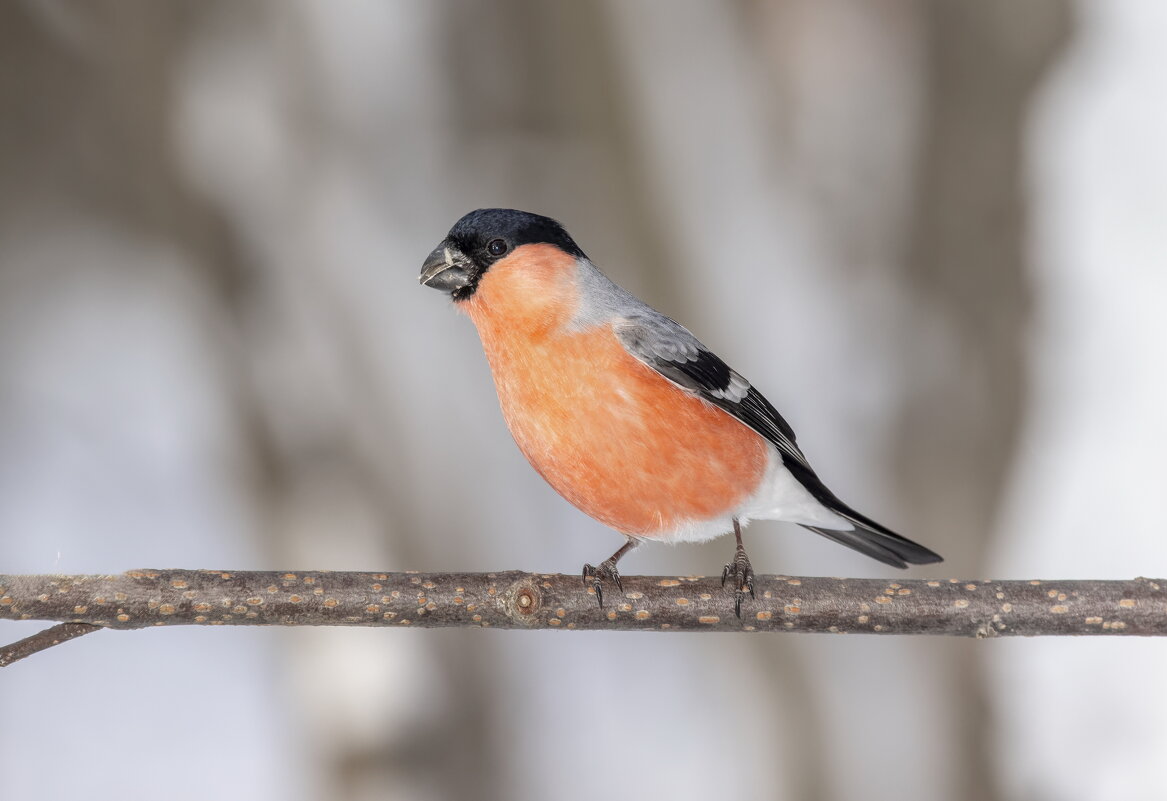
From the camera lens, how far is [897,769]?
318 cm

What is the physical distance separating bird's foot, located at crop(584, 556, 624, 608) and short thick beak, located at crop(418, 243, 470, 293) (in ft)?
1.58

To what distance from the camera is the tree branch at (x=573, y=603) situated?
143 centimetres

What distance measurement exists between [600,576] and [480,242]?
1.77ft

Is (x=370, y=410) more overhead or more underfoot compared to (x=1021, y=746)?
more overhead

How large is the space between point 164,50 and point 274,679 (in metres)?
1.97

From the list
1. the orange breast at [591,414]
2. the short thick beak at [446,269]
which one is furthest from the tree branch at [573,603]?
the short thick beak at [446,269]

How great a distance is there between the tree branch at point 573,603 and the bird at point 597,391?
0.15 ft

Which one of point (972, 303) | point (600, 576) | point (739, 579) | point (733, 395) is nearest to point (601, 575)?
point (600, 576)

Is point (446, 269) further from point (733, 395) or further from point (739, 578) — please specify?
point (739, 578)

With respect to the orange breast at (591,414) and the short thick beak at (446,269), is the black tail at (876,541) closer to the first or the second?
the orange breast at (591,414)

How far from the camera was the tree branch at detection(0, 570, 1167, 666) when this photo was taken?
4.70ft

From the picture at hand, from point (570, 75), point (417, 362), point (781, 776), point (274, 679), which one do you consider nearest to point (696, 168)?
point (570, 75)

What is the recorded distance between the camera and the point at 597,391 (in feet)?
5.05

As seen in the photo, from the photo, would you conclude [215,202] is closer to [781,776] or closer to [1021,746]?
[781,776]
